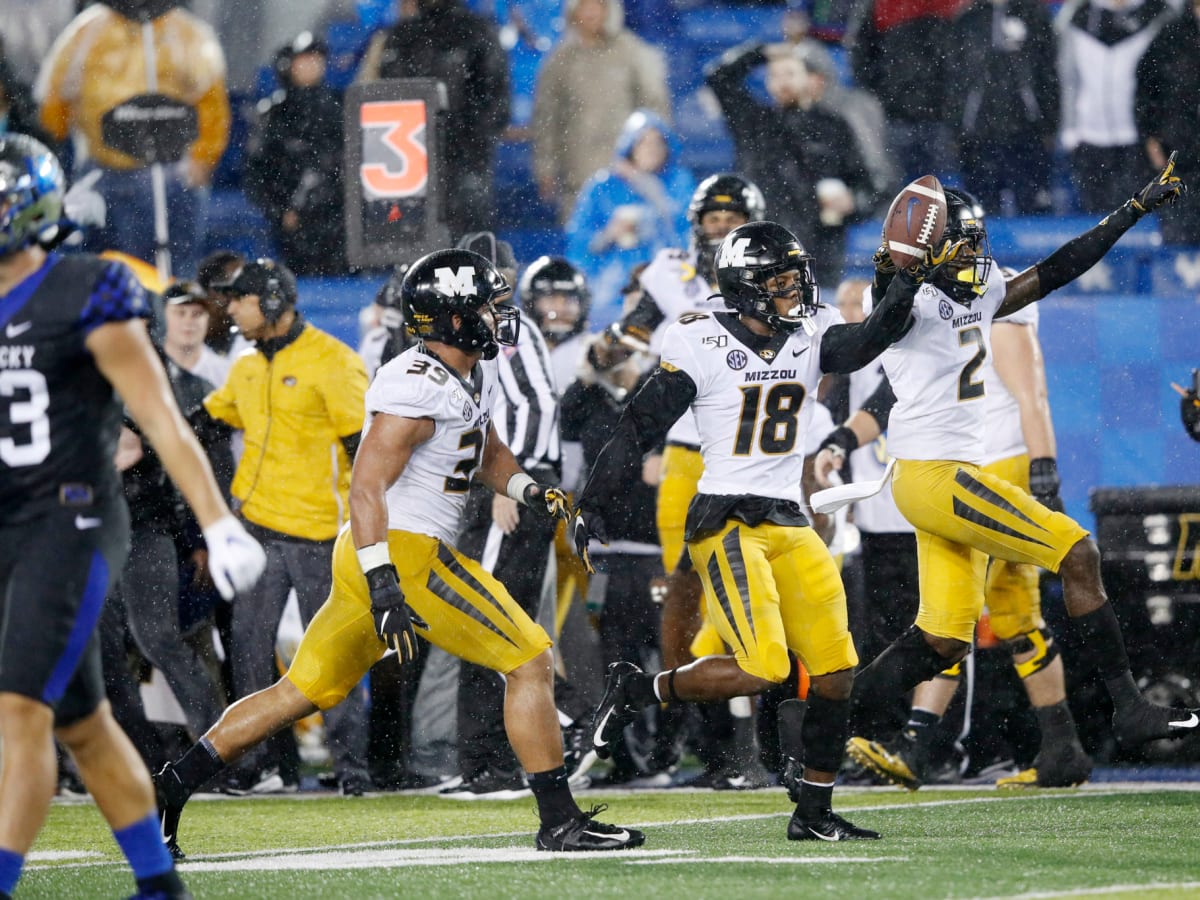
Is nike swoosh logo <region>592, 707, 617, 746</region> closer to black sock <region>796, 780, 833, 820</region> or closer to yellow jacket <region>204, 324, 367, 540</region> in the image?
black sock <region>796, 780, 833, 820</region>

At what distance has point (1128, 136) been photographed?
1066cm

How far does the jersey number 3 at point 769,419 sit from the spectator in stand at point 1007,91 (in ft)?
17.1

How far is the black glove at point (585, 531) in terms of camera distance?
586cm

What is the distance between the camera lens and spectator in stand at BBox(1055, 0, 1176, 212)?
10.6 meters

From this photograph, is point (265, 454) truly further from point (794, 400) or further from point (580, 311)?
point (794, 400)

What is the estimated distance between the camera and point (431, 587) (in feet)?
18.6

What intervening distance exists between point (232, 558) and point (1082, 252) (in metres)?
3.43

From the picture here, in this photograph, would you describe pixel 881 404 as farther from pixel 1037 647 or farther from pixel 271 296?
pixel 271 296

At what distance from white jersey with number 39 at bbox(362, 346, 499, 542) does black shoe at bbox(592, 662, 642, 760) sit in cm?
81

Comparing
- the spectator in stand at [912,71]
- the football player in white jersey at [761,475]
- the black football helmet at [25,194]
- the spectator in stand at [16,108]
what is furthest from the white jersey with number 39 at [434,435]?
the spectator in stand at [16,108]

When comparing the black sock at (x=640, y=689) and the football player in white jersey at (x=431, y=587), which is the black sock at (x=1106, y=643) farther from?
the football player in white jersey at (x=431, y=587)

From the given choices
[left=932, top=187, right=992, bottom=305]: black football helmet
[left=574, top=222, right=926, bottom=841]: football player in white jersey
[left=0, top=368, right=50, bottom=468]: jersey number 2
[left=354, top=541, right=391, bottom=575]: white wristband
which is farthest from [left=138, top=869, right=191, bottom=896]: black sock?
[left=932, top=187, right=992, bottom=305]: black football helmet

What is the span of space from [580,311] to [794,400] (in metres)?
2.76

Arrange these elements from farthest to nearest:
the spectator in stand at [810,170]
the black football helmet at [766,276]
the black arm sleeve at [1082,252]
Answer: the spectator in stand at [810,170] < the black arm sleeve at [1082,252] < the black football helmet at [766,276]
